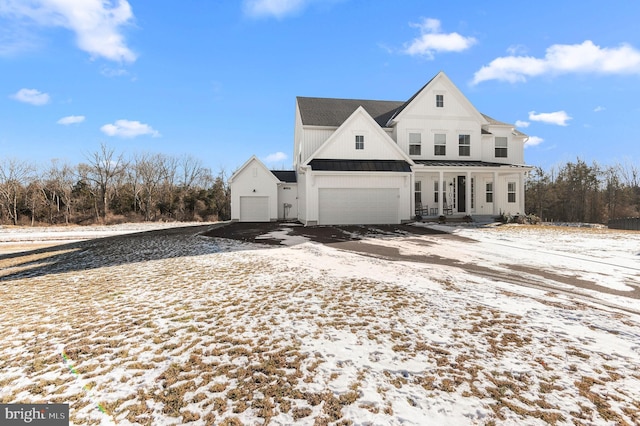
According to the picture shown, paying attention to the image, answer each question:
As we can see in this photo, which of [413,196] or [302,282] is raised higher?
[413,196]

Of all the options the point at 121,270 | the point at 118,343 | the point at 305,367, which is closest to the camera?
the point at 305,367

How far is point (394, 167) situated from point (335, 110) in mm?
7579

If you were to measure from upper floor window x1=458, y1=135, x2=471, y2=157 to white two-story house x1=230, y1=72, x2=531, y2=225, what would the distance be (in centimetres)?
7

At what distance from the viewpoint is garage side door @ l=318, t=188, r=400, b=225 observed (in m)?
18.6

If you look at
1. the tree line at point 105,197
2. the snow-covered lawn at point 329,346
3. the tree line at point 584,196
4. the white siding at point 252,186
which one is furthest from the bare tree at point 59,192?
the tree line at point 584,196

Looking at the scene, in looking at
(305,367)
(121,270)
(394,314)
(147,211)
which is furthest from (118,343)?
(147,211)

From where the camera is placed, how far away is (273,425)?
247 cm

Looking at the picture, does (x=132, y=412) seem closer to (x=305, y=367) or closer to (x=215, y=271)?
(x=305, y=367)

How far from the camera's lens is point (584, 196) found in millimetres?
35938

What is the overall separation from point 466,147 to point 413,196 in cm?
603

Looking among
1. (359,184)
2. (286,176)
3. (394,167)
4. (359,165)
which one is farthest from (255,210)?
(394,167)

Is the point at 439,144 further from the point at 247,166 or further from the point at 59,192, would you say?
the point at 59,192

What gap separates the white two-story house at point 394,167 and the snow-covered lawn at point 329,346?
1130 centimetres

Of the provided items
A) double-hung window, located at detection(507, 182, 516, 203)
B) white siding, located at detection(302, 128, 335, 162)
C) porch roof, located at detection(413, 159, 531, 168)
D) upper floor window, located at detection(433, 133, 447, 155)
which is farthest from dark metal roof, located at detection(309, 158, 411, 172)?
double-hung window, located at detection(507, 182, 516, 203)
